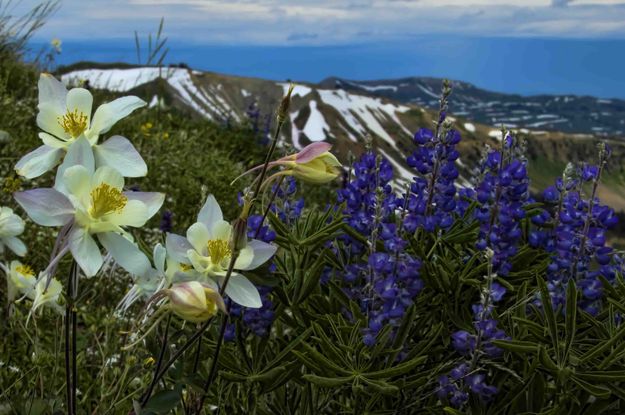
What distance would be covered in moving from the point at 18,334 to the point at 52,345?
0.36 m

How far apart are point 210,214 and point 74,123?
38 cm

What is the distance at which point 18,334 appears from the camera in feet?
12.5

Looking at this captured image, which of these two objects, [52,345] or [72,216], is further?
[52,345]

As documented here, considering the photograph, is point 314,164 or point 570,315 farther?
point 570,315

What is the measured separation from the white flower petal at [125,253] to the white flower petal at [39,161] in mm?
234

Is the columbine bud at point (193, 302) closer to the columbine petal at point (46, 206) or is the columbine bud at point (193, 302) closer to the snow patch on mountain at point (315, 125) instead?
the columbine petal at point (46, 206)

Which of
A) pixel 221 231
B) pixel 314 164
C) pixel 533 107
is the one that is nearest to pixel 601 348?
pixel 314 164

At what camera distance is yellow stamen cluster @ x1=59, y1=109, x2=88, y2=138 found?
70.7 inches

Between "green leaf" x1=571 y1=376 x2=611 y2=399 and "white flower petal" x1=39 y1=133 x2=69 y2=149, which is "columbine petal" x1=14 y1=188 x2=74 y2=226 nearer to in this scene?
"white flower petal" x1=39 y1=133 x2=69 y2=149

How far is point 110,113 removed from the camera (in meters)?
1.78

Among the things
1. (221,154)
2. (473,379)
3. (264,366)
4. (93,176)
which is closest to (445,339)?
(473,379)

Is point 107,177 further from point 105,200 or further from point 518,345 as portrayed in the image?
point 518,345

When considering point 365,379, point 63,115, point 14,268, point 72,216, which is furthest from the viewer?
point 14,268

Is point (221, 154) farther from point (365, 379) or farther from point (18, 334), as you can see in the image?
point (365, 379)
